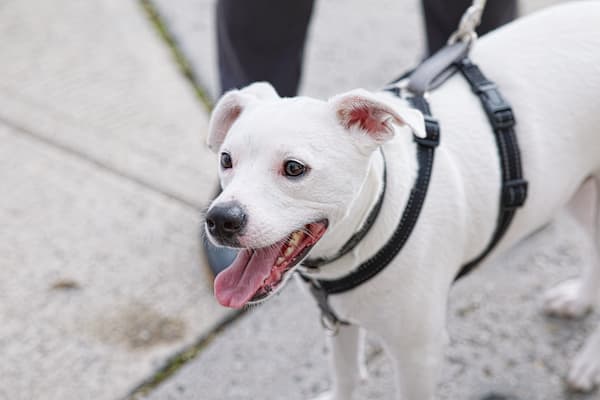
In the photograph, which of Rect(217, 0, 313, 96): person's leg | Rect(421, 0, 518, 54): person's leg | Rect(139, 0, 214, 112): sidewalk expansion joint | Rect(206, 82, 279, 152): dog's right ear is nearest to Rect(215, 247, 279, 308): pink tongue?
Rect(206, 82, 279, 152): dog's right ear

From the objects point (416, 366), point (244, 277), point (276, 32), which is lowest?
point (416, 366)

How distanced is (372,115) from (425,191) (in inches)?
11.9

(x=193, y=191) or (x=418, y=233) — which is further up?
(x=418, y=233)

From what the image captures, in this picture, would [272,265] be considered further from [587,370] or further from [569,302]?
[569,302]

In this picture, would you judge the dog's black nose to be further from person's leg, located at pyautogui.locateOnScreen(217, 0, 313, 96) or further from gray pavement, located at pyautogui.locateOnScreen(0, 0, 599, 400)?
person's leg, located at pyautogui.locateOnScreen(217, 0, 313, 96)

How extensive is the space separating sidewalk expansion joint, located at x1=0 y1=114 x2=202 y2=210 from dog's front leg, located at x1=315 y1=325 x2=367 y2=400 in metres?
1.22

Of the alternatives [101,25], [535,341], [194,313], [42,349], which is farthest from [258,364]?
[101,25]

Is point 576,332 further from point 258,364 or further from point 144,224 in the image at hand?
point 144,224

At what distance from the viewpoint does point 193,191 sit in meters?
3.60

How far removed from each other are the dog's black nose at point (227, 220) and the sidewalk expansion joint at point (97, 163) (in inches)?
68.3

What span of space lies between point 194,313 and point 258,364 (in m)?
0.37

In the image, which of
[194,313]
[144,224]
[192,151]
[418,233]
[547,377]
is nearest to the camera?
[418,233]

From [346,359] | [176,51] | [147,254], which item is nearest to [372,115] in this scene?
[346,359]

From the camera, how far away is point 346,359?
254 cm
